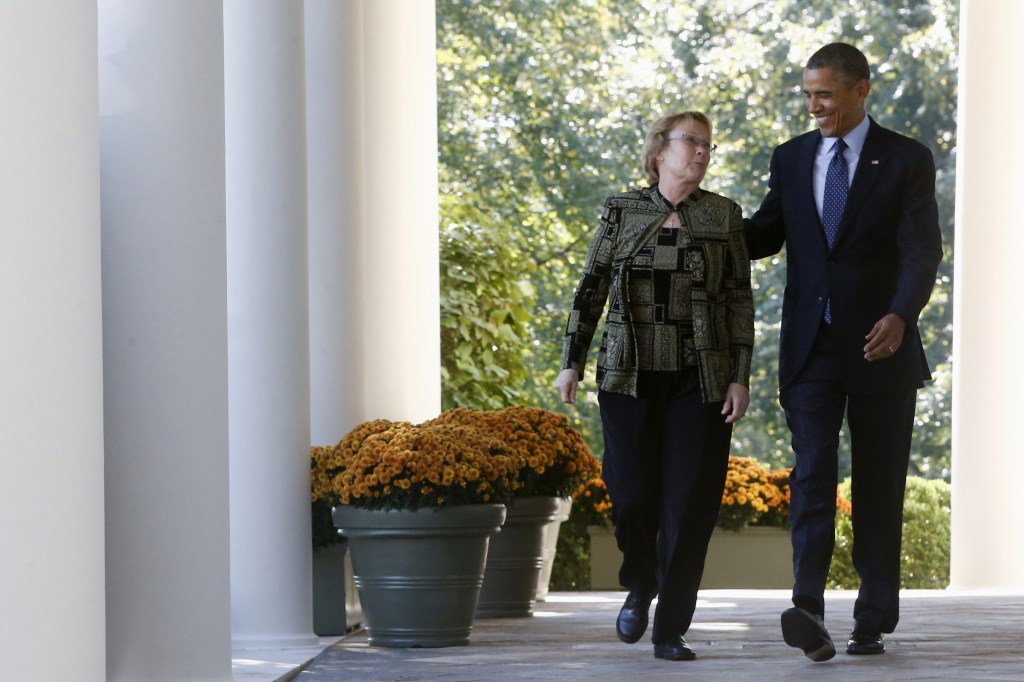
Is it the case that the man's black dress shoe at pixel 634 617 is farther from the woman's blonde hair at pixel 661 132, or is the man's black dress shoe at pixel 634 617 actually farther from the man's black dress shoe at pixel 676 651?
Answer: the woman's blonde hair at pixel 661 132

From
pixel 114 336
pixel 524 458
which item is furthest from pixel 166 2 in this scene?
pixel 524 458

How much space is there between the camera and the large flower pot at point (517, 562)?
826 cm

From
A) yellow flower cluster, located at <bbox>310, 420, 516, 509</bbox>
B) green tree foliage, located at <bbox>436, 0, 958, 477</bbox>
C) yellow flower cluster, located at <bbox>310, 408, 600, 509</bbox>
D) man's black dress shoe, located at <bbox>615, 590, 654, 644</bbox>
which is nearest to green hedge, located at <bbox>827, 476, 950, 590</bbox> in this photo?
green tree foliage, located at <bbox>436, 0, 958, 477</bbox>

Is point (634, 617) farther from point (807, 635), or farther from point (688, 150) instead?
point (688, 150)

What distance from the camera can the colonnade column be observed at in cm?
796

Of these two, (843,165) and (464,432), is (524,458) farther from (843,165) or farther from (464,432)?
(843,165)

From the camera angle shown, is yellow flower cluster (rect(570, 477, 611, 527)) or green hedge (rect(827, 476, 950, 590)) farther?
green hedge (rect(827, 476, 950, 590))

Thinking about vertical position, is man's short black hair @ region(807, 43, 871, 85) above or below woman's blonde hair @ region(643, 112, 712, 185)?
above

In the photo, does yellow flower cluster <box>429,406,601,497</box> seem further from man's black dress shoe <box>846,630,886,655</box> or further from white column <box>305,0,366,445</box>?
man's black dress shoe <box>846,630,886,655</box>

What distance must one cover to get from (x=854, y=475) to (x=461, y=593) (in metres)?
1.82

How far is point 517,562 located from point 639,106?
13916mm

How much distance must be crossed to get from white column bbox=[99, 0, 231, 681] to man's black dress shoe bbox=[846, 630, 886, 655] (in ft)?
8.71

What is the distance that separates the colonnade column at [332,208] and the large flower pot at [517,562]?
1044 mm

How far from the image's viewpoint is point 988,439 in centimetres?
1039
